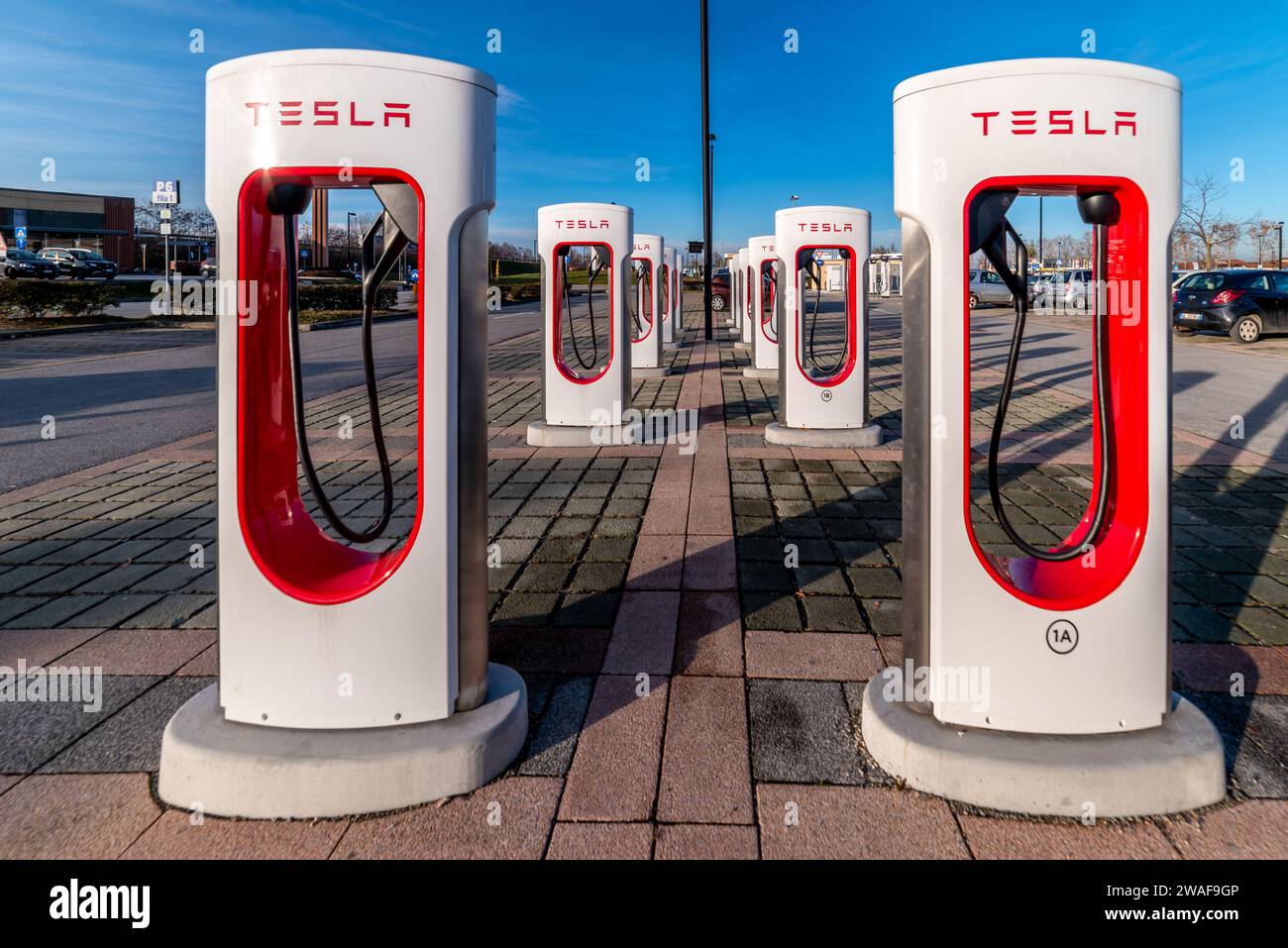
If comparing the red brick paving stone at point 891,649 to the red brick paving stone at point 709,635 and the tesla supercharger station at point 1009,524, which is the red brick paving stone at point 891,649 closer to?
Result: the red brick paving stone at point 709,635

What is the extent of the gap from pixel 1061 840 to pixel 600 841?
1.20 metres

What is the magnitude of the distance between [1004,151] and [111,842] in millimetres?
3056

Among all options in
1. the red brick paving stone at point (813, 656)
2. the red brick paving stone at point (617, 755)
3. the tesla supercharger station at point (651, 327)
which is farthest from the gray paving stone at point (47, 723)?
the tesla supercharger station at point (651, 327)

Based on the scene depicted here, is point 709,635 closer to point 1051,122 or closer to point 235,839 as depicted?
point 235,839

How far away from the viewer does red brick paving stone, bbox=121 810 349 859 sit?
2.41 m

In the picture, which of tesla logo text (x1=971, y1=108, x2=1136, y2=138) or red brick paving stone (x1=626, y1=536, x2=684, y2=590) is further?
red brick paving stone (x1=626, y1=536, x2=684, y2=590)

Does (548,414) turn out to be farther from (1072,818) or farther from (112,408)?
(1072,818)

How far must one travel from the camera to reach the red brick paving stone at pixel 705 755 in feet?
8.46

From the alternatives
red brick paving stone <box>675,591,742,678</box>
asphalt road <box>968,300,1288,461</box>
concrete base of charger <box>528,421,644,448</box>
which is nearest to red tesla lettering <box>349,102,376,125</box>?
red brick paving stone <box>675,591,742,678</box>

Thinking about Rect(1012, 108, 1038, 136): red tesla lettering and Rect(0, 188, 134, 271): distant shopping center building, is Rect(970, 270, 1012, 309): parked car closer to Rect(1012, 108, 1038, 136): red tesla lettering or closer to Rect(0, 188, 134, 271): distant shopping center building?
Rect(1012, 108, 1038, 136): red tesla lettering

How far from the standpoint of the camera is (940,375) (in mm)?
2736

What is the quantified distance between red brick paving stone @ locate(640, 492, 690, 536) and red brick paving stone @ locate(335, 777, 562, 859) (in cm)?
284

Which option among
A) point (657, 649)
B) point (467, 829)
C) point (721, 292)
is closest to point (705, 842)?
point (467, 829)

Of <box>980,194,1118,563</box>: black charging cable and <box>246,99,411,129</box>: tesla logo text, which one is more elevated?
<box>246,99,411,129</box>: tesla logo text
